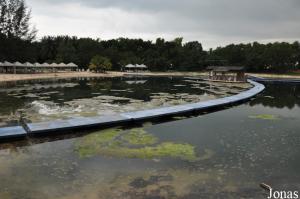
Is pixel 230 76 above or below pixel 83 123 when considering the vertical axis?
above

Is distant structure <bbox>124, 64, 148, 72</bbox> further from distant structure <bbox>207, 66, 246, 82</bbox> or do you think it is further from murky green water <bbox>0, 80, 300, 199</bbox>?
murky green water <bbox>0, 80, 300, 199</bbox>

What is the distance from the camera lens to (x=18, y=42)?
54469 mm

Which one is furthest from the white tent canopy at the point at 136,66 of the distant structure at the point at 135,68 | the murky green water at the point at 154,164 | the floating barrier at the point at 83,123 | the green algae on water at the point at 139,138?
the green algae on water at the point at 139,138

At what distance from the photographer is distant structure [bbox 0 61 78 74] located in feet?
173

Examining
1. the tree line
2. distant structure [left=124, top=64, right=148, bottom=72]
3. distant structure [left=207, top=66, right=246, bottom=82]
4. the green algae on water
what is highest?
the tree line

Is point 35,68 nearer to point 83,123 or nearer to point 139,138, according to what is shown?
point 83,123

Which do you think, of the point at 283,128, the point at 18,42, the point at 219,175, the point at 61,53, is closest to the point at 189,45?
the point at 61,53

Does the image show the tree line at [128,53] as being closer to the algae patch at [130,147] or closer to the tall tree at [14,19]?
the tall tree at [14,19]

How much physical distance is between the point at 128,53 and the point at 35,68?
76.3ft

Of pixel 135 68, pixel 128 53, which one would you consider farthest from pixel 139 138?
pixel 128 53

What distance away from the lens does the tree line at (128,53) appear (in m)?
54.8

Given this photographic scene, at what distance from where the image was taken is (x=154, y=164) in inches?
325

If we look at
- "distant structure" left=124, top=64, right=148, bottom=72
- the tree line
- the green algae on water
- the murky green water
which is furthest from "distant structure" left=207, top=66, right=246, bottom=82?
the green algae on water

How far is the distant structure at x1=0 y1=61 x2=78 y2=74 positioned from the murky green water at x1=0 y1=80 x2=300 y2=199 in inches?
1760
